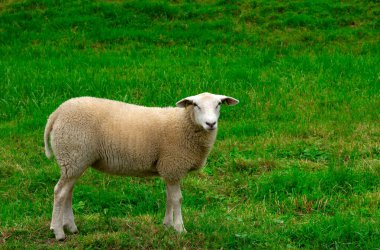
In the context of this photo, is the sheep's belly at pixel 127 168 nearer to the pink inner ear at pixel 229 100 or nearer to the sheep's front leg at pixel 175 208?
the sheep's front leg at pixel 175 208

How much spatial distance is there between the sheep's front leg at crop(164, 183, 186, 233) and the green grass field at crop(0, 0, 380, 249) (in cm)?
14

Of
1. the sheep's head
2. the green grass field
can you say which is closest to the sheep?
the sheep's head

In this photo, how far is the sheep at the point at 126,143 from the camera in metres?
5.84

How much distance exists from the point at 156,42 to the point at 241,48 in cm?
196

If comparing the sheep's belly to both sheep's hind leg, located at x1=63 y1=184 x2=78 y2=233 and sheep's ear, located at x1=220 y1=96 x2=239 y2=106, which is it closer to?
sheep's hind leg, located at x1=63 y1=184 x2=78 y2=233

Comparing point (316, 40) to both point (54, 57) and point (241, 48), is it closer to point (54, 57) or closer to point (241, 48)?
point (241, 48)

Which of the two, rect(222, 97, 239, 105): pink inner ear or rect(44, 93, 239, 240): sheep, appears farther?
rect(222, 97, 239, 105): pink inner ear

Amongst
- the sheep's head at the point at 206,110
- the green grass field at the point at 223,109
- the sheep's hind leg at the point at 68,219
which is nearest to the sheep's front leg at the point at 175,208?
the green grass field at the point at 223,109

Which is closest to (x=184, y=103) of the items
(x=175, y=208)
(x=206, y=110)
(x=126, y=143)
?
(x=206, y=110)

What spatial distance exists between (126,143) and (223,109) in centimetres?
465

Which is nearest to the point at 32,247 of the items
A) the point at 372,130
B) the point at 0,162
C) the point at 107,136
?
the point at 107,136

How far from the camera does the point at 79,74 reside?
38.4 ft

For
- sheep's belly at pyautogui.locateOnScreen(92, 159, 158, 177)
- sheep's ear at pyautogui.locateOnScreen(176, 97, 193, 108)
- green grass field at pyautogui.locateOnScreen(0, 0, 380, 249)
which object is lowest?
green grass field at pyautogui.locateOnScreen(0, 0, 380, 249)

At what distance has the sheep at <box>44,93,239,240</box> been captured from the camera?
5844 millimetres
